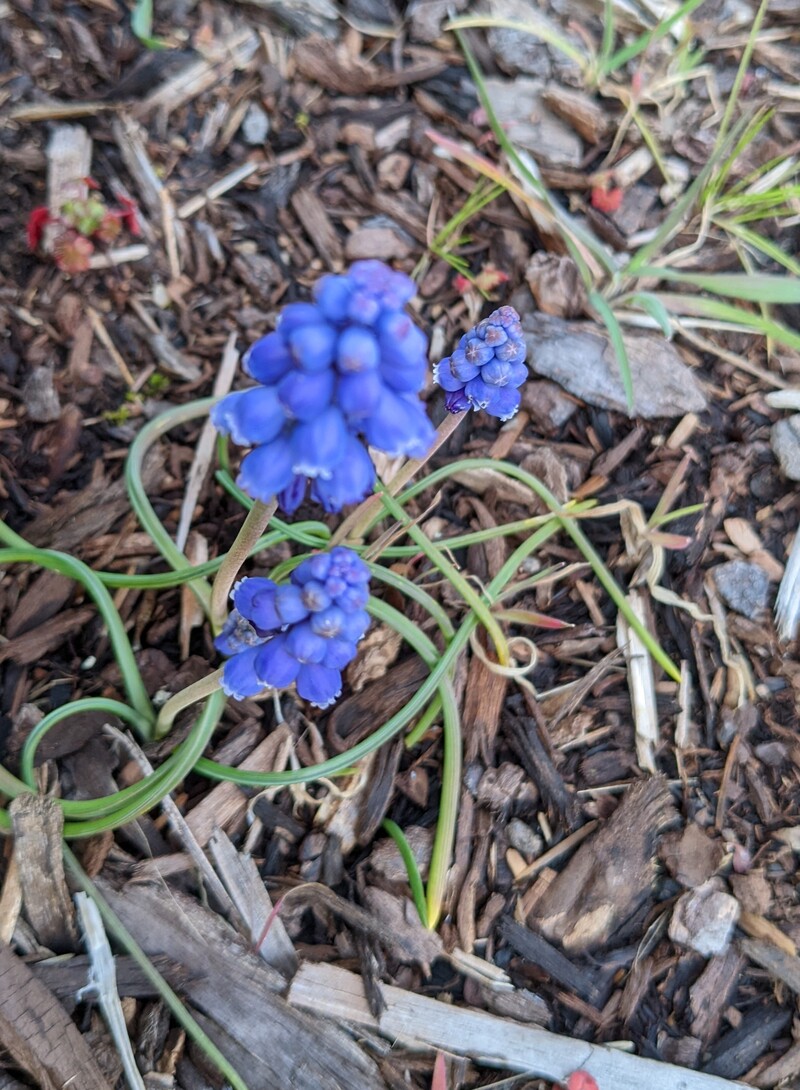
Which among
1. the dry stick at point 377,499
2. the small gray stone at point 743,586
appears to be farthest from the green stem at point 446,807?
the small gray stone at point 743,586

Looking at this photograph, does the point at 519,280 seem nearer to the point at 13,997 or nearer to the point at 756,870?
the point at 756,870

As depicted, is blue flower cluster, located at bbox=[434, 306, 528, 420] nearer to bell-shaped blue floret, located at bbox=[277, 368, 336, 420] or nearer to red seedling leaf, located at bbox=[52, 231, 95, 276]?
bell-shaped blue floret, located at bbox=[277, 368, 336, 420]

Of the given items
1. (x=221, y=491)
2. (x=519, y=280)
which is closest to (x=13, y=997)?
(x=221, y=491)

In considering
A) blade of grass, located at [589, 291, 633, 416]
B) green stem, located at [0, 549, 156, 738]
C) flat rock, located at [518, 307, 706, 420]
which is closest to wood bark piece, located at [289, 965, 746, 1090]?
green stem, located at [0, 549, 156, 738]

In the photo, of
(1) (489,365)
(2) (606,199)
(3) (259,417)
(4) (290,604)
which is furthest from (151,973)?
(2) (606,199)

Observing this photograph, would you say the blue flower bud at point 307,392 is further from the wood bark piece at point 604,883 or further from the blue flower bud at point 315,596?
the wood bark piece at point 604,883

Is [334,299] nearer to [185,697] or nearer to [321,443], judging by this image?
[321,443]
